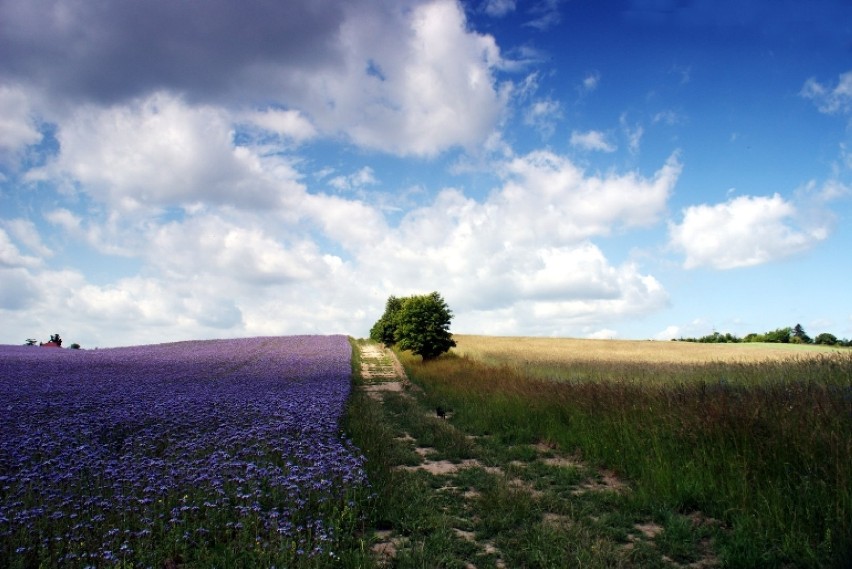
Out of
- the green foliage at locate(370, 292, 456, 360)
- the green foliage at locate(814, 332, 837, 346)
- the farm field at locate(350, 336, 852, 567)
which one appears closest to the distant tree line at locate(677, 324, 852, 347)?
the green foliage at locate(814, 332, 837, 346)

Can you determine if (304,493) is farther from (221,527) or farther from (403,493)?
(403,493)

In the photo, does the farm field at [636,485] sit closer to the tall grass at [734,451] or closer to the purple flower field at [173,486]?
the tall grass at [734,451]

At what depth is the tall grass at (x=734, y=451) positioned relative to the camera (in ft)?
17.8

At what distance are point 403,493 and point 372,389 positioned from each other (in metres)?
15.4

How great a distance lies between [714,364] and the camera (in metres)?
22.6

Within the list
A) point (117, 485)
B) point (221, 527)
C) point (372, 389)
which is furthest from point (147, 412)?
point (372, 389)

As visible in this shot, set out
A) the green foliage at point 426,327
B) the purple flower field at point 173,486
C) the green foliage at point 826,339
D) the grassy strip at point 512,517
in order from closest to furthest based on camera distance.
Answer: the purple flower field at point 173,486 → the grassy strip at point 512,517 → the green foliage at point 426,327 → the green foliage at point 826,339

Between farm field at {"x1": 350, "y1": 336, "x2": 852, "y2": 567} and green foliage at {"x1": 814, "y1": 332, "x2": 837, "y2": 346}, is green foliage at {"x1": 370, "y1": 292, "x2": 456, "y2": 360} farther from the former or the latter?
green foliage at {"x1": 814, "y1": 332, "x2": 837, "y2": 346}

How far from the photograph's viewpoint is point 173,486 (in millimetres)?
5766

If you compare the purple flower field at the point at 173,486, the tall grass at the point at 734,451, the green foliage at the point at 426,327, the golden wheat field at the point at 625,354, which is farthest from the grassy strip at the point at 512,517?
the green foliage at the point at 426,327

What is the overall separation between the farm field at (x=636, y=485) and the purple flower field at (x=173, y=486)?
0.88m

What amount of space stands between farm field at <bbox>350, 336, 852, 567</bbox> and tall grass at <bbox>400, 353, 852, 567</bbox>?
2 centimetres

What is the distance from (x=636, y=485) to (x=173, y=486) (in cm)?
643

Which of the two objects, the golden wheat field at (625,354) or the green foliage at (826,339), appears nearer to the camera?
the golden wheat field at (625,354)
